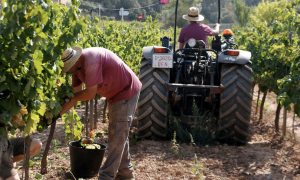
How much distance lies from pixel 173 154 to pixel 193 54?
5.68ft

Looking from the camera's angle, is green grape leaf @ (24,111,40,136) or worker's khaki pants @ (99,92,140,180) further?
worker's khaki pants @ (99,92,140,180)

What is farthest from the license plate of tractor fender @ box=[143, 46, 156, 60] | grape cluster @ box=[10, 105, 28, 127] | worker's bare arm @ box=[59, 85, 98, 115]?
grape cluster @ box=[10, 105, 28, 127]

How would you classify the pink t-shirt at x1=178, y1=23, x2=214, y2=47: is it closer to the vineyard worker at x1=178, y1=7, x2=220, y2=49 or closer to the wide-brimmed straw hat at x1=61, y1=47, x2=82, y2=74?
the vineyard worker at x1=178, y1=7, x2=220, y2=49

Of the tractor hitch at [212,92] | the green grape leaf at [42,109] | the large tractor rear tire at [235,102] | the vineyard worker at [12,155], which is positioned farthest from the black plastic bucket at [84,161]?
the large tractor rear tire at [235,102]

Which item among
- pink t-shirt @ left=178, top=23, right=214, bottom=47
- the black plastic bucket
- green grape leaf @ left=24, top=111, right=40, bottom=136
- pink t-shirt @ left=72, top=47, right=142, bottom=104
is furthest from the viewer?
pink t-shirt @ left=178, top=23, right=214, bottom=47

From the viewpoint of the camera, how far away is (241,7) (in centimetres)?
3531

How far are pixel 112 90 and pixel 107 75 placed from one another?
0.56ft

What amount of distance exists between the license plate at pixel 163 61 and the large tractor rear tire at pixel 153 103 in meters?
0.09

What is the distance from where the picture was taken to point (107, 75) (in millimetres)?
3117

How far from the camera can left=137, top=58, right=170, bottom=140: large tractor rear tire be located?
15.6 feet

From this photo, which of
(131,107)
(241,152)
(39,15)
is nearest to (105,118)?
(241,152)

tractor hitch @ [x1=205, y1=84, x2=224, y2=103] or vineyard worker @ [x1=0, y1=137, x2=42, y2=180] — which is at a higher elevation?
tractor hitch @ [x1=205, y1=84, x2=224, y2=103]

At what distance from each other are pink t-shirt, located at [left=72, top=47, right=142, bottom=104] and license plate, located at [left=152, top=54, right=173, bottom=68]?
148cm

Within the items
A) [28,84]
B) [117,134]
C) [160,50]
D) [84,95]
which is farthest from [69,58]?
[160,50]
